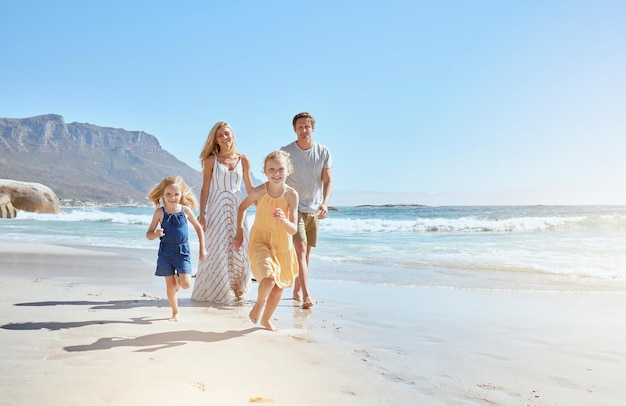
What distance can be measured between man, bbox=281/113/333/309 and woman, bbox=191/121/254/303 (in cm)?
57

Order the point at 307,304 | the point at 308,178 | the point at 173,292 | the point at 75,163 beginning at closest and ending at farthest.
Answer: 1. the point at 173,292
2. the point at 307,304
3. the point at 308,178
4. the point at 75,163

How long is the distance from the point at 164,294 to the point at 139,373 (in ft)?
Answer: 10.6

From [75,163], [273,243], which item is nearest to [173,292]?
[273,243]

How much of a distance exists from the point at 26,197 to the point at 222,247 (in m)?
35.4

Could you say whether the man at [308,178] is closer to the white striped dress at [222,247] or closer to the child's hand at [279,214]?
the white striped dress at [222,247]

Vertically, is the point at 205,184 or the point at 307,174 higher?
the point at 307,174

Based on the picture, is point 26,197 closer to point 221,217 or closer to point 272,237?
point 221,217

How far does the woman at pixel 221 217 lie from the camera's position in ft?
17.8

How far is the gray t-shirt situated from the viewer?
18.5 ft

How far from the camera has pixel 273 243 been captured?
13.5ft

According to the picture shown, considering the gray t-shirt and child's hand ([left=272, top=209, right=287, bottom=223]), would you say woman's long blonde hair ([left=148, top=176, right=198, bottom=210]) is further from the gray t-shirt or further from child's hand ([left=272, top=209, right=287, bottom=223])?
the gray t-shirt

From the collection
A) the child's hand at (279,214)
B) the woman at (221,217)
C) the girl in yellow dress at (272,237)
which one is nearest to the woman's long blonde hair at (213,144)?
the woman at (221,217)

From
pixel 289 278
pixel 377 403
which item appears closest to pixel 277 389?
pixel 377 403

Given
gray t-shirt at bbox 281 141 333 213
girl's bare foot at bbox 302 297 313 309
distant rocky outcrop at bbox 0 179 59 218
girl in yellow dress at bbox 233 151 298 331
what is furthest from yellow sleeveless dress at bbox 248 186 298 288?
distant rocky outcrop at bbox 0 179 59 218
